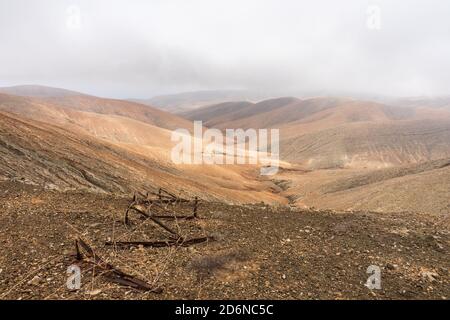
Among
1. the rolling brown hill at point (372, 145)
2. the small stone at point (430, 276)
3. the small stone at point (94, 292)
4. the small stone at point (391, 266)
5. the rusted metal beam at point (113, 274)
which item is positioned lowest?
the rolling brown hill at point (372, 145)

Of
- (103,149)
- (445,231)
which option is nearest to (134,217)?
(445,231)

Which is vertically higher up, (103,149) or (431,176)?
(103,149)

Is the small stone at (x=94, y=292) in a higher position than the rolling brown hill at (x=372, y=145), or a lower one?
higher

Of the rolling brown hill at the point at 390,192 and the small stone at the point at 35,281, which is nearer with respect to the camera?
the small stone at the point at 35,281

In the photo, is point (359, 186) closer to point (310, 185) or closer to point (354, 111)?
point (310, 185)

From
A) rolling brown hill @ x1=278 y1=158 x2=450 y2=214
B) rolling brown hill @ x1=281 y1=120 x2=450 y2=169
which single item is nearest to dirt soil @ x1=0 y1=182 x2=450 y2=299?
rolling brown hill @ x1=278 y1=158 x2=450 y2=214

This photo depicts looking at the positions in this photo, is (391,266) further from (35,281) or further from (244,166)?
(244,166)

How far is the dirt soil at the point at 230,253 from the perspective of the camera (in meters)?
5.77

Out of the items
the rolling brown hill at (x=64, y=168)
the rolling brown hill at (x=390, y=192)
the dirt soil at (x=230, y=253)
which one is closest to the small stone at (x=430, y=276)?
the dirt soil at (x=230, y=253)

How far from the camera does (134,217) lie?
29.1ft

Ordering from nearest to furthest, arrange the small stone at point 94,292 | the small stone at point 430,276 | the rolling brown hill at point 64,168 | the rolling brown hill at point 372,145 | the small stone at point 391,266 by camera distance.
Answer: the small stone at point 94,292 < the small stone at point 430,276 < the small stone at point 391,266 < the rolling brown hill at point 64,168 < the rolling brown hill at point 372,145

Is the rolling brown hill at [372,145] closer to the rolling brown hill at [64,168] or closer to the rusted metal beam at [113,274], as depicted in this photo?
the rolling brown hill at [64,168]
